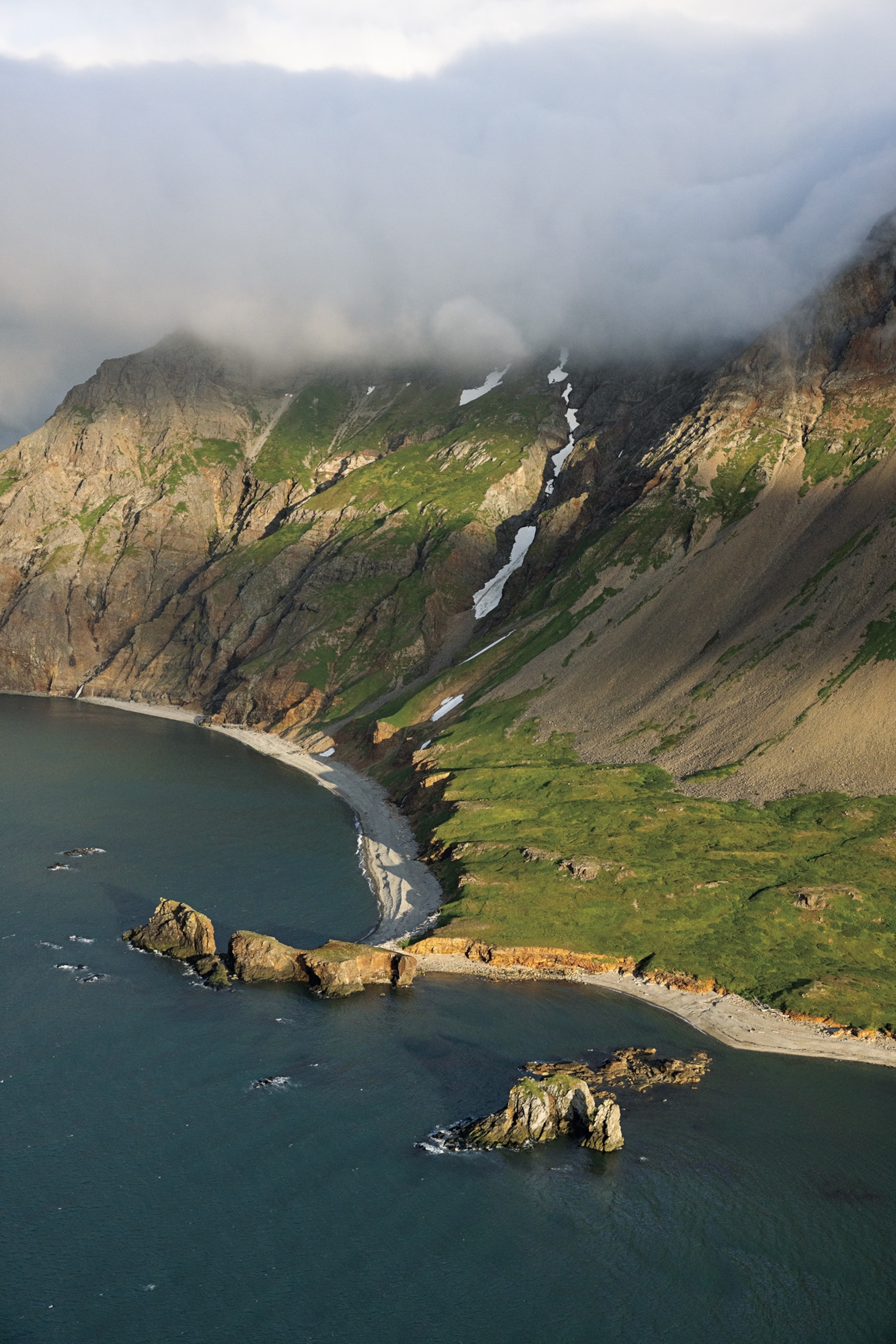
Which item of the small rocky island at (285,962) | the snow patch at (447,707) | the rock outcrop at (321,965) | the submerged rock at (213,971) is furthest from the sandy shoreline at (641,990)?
the snow patch at (447,707)

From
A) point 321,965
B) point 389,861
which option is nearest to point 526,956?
point 321,965

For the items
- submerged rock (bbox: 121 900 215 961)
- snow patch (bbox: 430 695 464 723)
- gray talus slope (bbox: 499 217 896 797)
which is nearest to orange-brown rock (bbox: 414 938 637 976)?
submerged rock (bbox: 121 900 215 961)

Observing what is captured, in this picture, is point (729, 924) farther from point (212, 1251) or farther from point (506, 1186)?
point (212, 1251)

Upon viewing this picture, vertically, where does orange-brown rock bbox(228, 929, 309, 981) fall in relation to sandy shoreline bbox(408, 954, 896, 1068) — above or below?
above

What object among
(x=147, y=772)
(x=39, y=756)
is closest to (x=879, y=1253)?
(x=147, y=772)

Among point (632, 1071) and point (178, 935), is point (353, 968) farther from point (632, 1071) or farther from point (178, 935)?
point (632, 1071)

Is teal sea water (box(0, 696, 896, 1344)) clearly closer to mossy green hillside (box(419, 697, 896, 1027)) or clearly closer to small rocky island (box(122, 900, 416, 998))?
small rocky island (box(122, 900, 416, 998))
